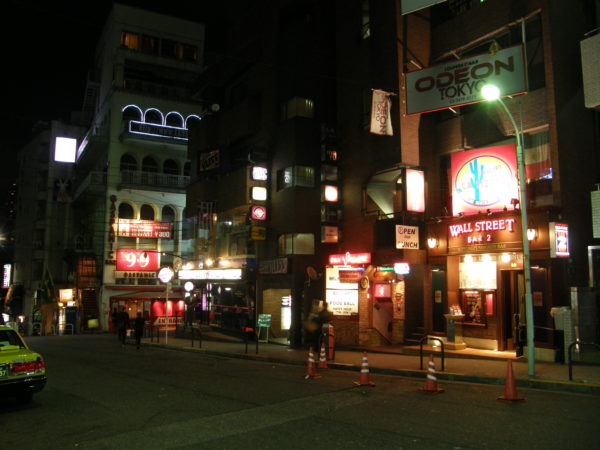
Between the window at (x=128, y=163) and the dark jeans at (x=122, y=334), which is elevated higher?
the window at (x=128, y=163)

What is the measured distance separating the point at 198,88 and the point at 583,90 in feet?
81.5

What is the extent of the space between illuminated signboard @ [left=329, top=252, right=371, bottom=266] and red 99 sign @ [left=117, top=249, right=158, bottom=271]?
22.9 m

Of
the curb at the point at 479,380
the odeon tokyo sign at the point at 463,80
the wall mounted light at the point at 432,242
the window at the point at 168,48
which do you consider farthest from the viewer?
the window at the point at 168,48

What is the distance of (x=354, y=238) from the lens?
74.0 ft

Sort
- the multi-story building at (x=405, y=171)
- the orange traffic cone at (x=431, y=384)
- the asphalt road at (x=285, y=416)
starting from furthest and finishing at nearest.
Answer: the multi-story building at (x=405, y=171), the orange traffic cone at (x=431, y=384), the asphalt road at (x=285, y=416)

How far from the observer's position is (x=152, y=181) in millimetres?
43969

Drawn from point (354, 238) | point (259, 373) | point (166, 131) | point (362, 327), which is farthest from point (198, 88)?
point (259, 373)

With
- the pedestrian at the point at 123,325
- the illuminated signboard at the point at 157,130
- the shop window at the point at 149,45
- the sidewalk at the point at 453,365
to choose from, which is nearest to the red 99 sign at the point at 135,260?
the illuminated signboard at the point at 157,130

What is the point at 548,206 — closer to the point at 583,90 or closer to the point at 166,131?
the point at 583,90

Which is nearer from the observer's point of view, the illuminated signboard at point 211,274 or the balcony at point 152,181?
the illuminated signboard at point 211,274

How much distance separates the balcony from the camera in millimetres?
42866

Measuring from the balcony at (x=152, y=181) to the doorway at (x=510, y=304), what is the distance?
104 feet

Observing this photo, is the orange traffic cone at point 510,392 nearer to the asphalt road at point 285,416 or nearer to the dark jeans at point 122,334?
the asphalt road at point 285,416

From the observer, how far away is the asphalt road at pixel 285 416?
7.77 metres
